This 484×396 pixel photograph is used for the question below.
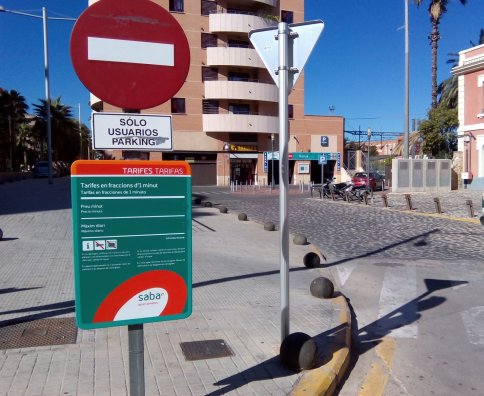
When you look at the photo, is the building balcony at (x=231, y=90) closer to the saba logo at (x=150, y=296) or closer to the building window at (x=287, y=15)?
the building window at (x=287, y=15)

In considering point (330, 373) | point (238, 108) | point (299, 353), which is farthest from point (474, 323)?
point (238, 108)

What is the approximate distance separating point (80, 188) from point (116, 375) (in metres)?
1.91

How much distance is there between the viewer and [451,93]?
42344mm

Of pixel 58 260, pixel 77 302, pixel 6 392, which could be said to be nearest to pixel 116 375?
pixel 6 392

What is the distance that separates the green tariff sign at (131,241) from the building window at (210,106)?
42574 millimetres

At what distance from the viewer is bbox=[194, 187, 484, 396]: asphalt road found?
13.7 ft

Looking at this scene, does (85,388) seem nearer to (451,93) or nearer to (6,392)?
(6,392)

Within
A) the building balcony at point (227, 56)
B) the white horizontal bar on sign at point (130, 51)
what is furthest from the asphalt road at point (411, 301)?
the building balcony at point (227, 56)

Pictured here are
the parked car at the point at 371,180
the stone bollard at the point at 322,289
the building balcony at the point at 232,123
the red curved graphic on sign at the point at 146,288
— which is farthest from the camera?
the building balcony at the point at 232,123

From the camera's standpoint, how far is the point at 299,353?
390cm

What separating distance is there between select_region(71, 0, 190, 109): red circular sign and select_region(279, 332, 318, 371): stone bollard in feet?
7.62

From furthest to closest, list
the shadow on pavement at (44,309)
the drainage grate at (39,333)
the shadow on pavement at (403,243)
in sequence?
the shadow on pavement at (403,243)
the shadow on pavement at (44,309)
the drainage grate at (39,333)

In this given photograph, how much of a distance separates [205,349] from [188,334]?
456mm

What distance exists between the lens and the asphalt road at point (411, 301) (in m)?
4.18
